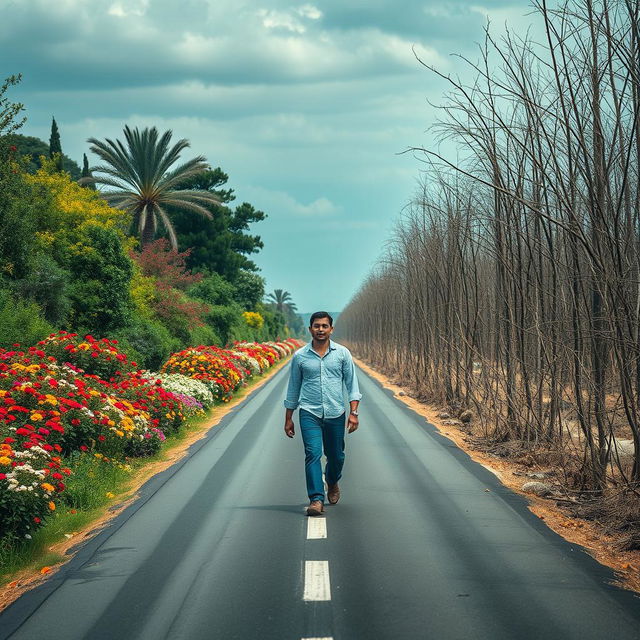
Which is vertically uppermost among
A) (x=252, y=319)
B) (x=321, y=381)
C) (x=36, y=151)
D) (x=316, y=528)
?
(x=36, y=151)

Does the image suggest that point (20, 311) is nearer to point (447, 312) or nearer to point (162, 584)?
point (447, 312)

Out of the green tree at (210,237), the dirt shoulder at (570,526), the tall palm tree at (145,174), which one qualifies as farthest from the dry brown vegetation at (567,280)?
the green tree at (210,237)

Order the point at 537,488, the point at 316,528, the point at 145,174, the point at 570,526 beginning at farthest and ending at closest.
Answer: the point at 145,174, the point at 537,488, the point at 570,526, the point at 316,528

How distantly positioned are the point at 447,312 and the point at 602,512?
35.5 feet

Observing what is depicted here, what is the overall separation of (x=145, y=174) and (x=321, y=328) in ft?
116

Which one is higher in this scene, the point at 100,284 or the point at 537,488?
the point at 100,284

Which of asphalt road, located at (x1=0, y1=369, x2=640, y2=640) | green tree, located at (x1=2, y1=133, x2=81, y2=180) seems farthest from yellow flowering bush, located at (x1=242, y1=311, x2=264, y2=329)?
asphalt road, located at (x1=0, y1=369, x2=640, y2=640)

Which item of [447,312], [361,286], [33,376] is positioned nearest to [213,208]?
[361,286]

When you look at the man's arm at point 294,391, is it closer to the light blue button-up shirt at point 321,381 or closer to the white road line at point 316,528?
the light blue button-up shirt at point 321,381

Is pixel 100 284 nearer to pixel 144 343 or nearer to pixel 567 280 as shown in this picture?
pixel 144 343

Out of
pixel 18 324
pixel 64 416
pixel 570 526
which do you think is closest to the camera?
pixel 570 526

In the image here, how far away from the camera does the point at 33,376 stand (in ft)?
36.7

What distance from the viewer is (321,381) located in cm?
814

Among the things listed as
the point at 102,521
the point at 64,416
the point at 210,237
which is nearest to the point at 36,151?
the point at 210,237
